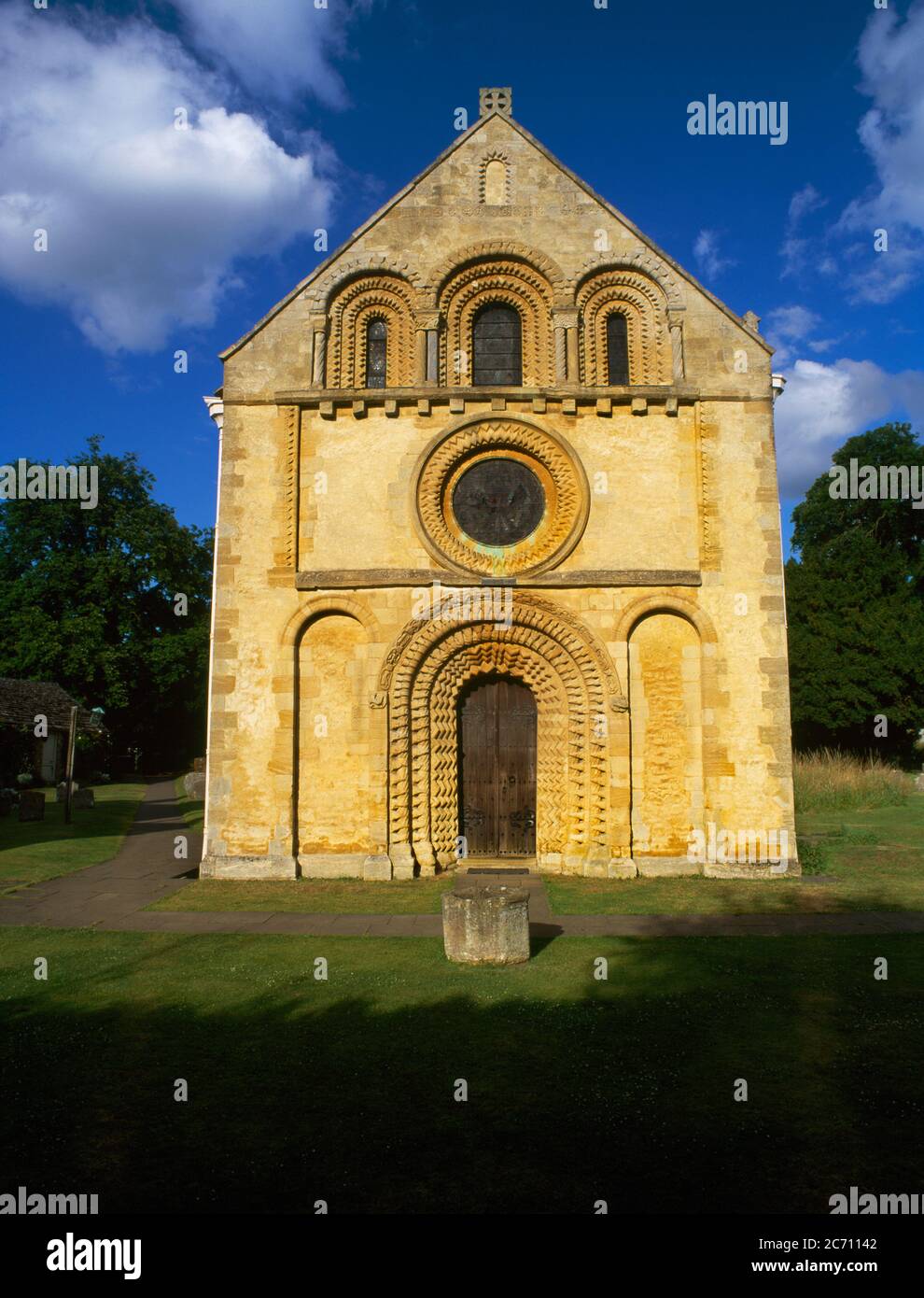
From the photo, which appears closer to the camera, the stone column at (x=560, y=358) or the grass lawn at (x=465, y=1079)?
the grass lawn at (x=465, y=1079)

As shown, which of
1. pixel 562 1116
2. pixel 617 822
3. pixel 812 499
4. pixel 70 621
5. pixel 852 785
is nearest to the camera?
pixel 562 1116

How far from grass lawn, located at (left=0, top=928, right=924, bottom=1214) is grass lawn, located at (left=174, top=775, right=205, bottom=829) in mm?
12616

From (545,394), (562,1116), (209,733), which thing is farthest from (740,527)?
(562,1116)

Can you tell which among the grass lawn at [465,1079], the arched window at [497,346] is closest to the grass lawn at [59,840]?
the grass lawn at [465,1079]

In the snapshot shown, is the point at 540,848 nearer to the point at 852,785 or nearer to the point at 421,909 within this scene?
the point at 421,909

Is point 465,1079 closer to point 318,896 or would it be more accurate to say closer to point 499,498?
point 318,896

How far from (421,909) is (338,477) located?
7.85 meters

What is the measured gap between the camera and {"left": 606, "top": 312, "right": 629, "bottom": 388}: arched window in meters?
16.4

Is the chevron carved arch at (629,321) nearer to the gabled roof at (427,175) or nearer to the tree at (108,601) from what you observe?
the gabled roof at (427,175)

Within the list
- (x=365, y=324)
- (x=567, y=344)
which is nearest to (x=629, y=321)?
(x=567, y=344)

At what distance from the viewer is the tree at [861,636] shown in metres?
34.6

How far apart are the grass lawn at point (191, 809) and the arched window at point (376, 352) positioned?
10370mm

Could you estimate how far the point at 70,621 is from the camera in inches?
1566

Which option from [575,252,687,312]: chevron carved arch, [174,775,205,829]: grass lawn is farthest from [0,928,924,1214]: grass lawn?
[174,775,205,829]: grass lawn
